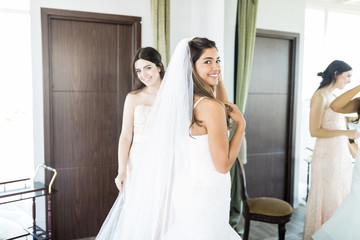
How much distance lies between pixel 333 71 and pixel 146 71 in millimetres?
1354

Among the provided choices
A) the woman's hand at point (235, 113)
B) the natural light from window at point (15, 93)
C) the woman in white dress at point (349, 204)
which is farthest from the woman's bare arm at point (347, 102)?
the natural light from window at point (15, 93)

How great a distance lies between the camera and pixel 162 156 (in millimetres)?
2074

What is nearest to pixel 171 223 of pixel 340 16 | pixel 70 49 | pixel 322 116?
Result: pixel 322 116

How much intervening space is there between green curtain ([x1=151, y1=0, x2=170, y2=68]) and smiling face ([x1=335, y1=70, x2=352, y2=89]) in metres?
1.78

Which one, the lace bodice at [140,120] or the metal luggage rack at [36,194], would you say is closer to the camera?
the lace bodice at [140,120]

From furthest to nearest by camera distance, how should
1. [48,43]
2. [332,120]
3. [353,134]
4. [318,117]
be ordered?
1. [48,43]
2. [318,117]
3. [332,120]
4. [353,134]

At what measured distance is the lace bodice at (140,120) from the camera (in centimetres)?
268

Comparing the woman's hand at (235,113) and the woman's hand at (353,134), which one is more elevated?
the woman's hand at (235,113)

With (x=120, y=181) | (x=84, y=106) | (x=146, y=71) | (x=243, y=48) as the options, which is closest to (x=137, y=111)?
(x=146, y=71)

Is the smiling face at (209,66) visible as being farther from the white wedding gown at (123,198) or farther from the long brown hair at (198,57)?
the white wedding gown at (123,198)

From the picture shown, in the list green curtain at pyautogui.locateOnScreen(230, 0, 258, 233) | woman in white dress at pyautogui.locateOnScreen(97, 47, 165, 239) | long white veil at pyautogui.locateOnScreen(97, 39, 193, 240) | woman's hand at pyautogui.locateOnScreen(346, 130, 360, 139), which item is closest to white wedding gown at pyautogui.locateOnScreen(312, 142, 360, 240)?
woman's hand at pyautogui.locateOnScreen(346, 130, 360, 139)

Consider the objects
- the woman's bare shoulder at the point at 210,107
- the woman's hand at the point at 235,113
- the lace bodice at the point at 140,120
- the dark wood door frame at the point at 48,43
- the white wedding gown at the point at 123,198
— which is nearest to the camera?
the woman's bare shoulder at the point at 210,107

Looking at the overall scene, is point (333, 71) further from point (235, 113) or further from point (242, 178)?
point (242, 178)

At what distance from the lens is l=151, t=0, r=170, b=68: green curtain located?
348 cm
